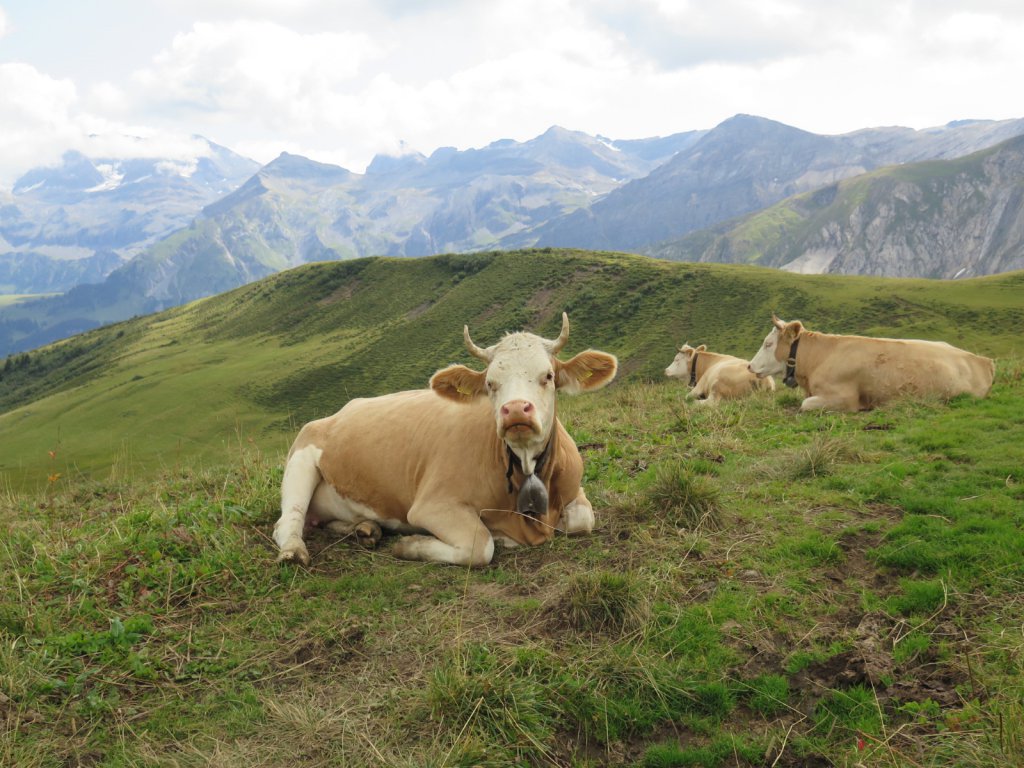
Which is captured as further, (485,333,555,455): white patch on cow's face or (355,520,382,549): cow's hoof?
(355,520,382,549): cow's hoof

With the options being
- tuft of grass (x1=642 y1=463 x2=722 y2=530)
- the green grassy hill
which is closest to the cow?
tuft of grass (x1=642 y1=463 x2=722 y2=530)

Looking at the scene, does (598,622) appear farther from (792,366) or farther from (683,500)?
(792,366)

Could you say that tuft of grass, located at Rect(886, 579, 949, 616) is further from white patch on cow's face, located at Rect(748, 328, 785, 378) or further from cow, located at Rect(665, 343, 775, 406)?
white patch on cow's face, located at Rect(748, 328, 785, 378)

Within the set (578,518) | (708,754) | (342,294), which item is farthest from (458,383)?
(342,294)

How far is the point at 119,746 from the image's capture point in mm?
4012

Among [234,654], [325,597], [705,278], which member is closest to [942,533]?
[325,597]

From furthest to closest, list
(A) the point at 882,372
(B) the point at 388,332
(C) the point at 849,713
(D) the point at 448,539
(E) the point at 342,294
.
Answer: (E) the point at 342,294, (B) the point at 388,332, (A) the point at 882,372, (D) the point at 448,539, (C) the point at 849,713

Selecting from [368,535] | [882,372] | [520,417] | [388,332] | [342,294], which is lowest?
[388,332]

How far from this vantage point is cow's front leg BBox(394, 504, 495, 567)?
6.22 metres

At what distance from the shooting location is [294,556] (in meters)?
6.44

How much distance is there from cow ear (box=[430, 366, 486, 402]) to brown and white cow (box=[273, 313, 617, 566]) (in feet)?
0.04

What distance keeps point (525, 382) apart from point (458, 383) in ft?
3.29

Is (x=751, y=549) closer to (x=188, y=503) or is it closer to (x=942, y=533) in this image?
(x=942, y=533)

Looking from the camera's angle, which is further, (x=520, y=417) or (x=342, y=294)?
(x=342, y=294)
